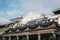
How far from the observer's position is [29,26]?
2703 cm

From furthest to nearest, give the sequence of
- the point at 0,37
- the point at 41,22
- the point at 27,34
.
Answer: the point at 0,37
the point at 27,34
the point at 41,22

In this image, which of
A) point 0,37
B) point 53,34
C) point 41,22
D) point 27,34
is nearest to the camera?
point 53,34

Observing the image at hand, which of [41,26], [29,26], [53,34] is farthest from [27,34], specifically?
[53,34]

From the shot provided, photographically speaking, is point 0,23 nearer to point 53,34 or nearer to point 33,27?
point 33,27

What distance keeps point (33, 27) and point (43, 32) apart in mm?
1841

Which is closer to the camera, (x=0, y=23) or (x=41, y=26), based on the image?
(x=41, y=26)

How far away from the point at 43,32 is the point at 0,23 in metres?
11.3

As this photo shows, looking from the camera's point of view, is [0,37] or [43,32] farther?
[0,37]

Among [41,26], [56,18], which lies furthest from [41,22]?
[56,18]

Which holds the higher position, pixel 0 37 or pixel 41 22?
pixel 41 22

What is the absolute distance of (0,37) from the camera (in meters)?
32.8

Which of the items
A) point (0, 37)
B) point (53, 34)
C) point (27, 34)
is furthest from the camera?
point (0, 37)

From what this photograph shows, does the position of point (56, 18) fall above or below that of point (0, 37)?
above

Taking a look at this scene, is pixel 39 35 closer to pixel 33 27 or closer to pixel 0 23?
pixel 33 27
